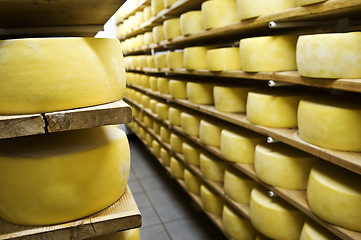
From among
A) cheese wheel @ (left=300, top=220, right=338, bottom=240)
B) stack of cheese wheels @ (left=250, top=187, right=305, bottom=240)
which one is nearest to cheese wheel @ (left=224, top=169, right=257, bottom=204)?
stack of cheese wheels @ (left=250, top=187, right=305, bottom=240)

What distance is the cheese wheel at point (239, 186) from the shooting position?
6.53 feet

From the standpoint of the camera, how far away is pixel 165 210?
2951 mm

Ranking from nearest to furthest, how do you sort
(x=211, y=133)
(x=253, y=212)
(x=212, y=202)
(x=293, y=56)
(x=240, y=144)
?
(x=293, y=56), (x=253, y=212), (x=240, y=144), (x=211, y=133), (x=212, y=202)

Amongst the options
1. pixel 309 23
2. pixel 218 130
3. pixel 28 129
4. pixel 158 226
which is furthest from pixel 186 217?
pixel 28 129

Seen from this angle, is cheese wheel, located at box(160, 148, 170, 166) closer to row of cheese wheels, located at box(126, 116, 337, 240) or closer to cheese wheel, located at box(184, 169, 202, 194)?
row of cheese wheels, located at box(126, 116, 337, 240)

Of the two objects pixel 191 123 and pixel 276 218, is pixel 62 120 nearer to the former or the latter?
pixel 276 218

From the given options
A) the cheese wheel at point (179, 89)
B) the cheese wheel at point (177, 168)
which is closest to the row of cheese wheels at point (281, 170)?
the cheese wheel at point (179, 89)

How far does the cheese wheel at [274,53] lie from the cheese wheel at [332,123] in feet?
0.85

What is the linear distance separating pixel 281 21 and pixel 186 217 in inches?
74.8

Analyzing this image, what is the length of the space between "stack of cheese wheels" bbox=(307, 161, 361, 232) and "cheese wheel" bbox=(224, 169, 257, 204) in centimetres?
62

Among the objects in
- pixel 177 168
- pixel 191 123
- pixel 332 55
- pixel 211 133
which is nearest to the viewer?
pixel 332 55

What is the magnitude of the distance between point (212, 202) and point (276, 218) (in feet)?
2.77

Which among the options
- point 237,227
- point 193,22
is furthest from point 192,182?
point 193,22

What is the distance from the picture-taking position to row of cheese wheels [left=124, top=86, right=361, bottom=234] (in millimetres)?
1212
